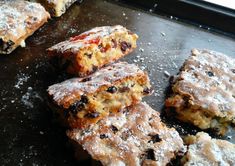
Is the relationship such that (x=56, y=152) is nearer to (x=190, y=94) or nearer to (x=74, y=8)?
(x=190, y=94)

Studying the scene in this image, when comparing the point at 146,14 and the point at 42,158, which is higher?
the point at 146,14

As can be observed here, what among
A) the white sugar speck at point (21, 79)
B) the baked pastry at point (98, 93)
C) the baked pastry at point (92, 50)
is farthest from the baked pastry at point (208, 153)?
the white sugar speck at point (21, 79)

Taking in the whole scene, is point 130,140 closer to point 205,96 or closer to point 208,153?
point 208,153

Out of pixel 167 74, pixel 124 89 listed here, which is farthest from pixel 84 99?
pixel 167 74

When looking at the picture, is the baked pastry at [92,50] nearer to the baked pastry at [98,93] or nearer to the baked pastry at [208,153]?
the baked pastry at [98,93]

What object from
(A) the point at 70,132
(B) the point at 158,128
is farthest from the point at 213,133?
(A) the point at 70,132

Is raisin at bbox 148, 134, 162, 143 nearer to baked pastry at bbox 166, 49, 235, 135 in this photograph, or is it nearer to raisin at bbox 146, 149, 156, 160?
raisin at bbox 146, 149, 156, 160
